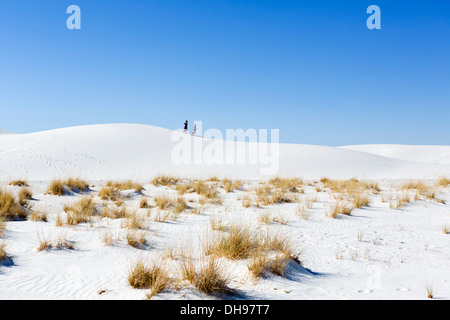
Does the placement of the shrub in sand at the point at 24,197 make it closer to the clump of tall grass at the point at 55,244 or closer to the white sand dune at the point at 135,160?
the clump of tall grass at the point at 55,244

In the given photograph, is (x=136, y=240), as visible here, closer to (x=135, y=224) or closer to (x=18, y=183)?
(x=135, y=224)

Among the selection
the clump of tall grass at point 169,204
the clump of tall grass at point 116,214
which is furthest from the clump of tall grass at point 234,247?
the clump of tall grass at point 169,204

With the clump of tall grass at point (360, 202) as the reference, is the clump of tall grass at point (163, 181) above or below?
above

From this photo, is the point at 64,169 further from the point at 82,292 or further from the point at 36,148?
the point at 82,292

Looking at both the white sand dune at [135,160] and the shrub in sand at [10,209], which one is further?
the white sand dune at [135,160]

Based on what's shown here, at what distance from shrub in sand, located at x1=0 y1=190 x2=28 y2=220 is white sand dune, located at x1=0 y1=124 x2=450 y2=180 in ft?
28.7

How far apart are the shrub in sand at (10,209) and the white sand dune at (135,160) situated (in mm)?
8752

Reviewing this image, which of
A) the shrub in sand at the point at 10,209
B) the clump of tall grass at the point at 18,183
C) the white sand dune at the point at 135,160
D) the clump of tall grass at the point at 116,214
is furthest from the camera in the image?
the white sand dune at the point at 135,160

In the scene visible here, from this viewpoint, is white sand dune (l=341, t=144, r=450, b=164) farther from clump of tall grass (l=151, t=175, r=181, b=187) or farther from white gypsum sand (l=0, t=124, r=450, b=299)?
clump of tall grass (l=151, t=175, r=181, b=187)

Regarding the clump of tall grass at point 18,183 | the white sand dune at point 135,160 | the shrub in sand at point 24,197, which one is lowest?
the shrub in sand at point 24,197

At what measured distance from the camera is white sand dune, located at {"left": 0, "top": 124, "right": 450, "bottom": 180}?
1820 cm

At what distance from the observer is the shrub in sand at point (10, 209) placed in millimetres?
6688

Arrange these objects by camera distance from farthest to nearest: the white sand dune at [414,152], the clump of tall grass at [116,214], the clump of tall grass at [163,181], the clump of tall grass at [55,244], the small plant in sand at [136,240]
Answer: the white sand dune at [414,152] → the clump of tall grass at [163,181] → the clump of tall grass at [116,214] → the small plant in sand at [136,240] → the clump of tall grass at [55,244]

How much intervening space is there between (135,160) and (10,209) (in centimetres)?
1573
